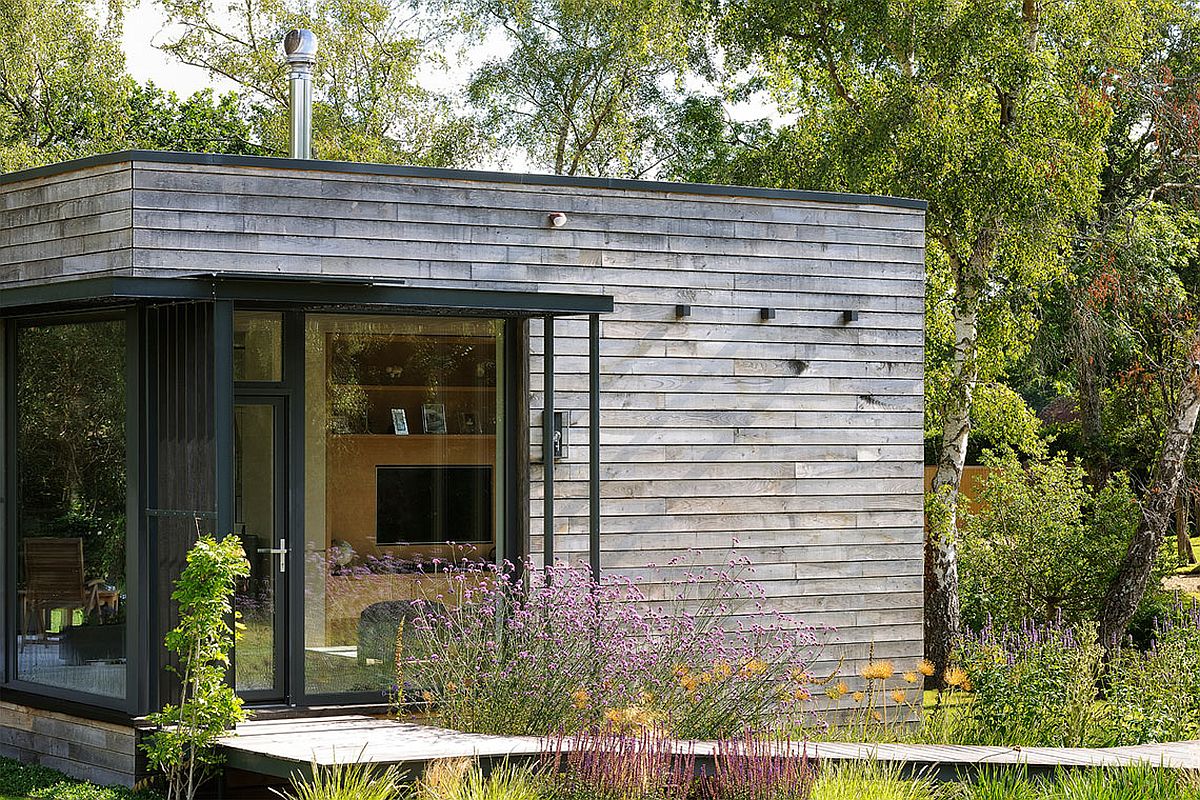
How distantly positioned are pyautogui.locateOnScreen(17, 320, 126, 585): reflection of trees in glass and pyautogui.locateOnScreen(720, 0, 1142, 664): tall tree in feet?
26.2

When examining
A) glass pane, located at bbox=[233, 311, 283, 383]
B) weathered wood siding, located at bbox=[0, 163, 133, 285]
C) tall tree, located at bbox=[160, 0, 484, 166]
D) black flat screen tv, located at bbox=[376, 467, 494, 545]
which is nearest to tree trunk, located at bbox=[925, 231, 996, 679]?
black flat screen tv, located at bbox=[376, 467, 494, 545]

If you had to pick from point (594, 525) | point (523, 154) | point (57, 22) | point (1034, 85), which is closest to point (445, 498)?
point (594, 525)

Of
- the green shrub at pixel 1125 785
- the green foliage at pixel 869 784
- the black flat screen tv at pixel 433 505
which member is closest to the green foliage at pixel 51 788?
the black flat screen tv at pixel 433 505

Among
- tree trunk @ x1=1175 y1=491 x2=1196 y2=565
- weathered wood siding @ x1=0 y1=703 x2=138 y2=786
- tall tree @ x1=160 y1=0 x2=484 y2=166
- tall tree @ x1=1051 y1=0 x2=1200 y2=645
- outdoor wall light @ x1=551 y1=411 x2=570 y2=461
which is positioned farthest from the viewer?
tall tree @ x1=160 y1=0 x2=484 y2=166

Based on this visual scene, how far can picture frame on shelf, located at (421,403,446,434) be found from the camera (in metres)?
8.30

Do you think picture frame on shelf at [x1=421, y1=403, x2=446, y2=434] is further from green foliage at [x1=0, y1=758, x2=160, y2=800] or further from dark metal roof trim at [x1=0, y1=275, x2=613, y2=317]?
green foliage at [x1=0, y1=758, x2=160, y2=800]

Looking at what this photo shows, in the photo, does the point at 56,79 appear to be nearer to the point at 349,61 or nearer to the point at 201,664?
the point at 349,61

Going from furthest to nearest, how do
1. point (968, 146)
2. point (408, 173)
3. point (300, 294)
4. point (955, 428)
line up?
point (955, 428) → point (968, 146) → point (408, 173) → point (300, 294)

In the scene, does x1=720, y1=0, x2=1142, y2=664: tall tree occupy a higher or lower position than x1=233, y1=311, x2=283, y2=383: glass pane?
higher

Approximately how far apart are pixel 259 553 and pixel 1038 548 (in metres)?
9.20

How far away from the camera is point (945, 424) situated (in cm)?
1391

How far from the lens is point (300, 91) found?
359 inches

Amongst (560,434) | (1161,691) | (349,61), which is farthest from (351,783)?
(349,61)

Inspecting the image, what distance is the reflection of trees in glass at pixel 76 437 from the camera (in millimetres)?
7957
